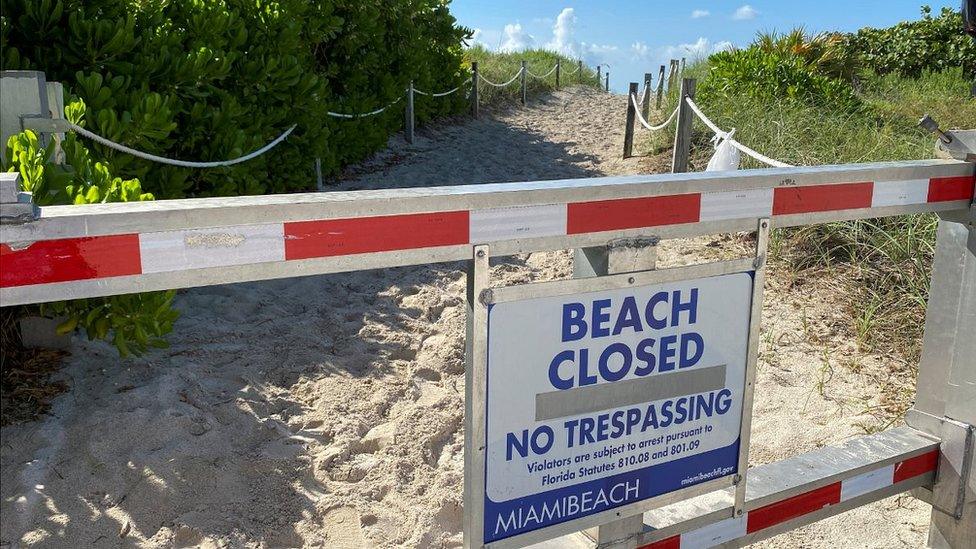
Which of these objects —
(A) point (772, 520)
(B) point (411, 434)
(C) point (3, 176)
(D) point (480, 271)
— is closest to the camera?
(C) point (3, 176)

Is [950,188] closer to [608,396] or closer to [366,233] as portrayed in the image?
[608,396]

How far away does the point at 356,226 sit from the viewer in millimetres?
1963

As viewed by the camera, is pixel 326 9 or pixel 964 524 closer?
pixel 964 524

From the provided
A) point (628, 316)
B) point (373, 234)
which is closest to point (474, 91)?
point (628, 316)

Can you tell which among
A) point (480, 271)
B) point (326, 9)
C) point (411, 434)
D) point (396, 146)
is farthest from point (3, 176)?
point (396, 146)

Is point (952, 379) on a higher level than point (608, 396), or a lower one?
lower

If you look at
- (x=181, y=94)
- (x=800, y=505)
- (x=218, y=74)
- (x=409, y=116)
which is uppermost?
(x=218, y=74)

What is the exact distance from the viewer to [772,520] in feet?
9.45

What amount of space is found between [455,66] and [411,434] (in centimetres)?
1376

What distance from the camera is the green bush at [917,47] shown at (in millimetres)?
21508

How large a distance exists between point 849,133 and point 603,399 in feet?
23.8

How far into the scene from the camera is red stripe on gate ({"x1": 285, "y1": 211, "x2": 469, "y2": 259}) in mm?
1923

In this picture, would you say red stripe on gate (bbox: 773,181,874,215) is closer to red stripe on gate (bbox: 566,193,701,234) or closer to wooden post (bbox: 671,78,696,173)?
red stripe on gate (bbox: 566,193,701,234)

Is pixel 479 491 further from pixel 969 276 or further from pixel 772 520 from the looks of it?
pixel 969 276
